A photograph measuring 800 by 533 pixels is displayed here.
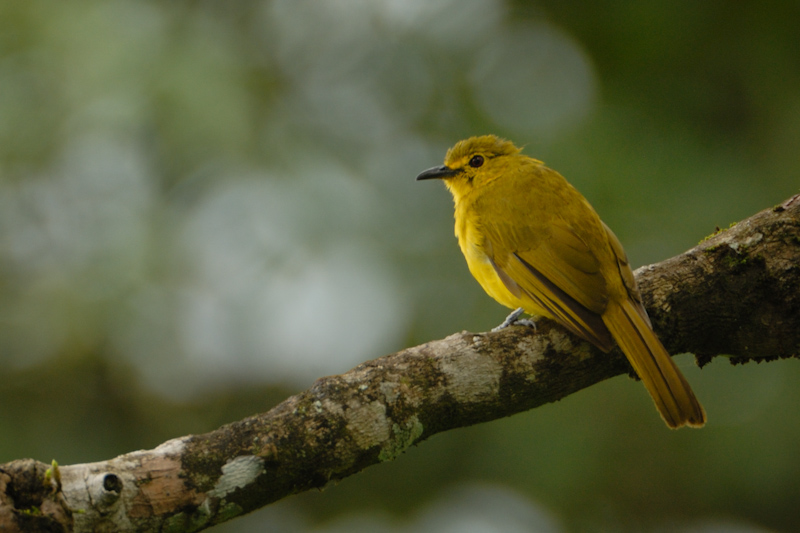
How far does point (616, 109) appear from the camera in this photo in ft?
19.2

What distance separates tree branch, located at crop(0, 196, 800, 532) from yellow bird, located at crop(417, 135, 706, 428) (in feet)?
0.40

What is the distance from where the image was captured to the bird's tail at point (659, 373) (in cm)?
297

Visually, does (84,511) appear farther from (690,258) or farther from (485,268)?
(690,258)

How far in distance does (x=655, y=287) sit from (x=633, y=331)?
1.19 ft

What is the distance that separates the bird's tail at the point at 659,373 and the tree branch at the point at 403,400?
100 millimetres

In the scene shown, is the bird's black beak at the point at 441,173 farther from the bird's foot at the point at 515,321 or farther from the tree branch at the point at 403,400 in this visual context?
the tree branch at the point at 403,400

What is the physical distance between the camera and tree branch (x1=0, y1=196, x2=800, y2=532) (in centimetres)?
217

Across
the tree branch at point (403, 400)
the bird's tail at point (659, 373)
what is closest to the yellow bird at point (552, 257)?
the bird's tail at point (659, 373)

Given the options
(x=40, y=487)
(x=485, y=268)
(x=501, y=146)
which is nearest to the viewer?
(x=40, y=487)

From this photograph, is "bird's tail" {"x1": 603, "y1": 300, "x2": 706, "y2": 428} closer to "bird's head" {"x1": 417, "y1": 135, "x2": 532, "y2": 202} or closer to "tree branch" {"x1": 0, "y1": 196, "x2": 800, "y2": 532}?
"tree branch" {"x1": 0, "y1": 196, "x2": 800, "y2": 532}

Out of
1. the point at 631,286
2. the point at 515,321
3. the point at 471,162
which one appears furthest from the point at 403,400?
the point at 471,162

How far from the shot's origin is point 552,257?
11.6ft

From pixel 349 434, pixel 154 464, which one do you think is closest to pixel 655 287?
pixel 349 434

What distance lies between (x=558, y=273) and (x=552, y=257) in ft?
0.37
